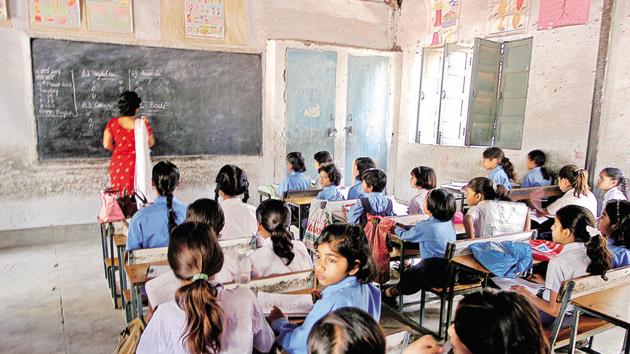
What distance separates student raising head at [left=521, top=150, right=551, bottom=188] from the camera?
432cm

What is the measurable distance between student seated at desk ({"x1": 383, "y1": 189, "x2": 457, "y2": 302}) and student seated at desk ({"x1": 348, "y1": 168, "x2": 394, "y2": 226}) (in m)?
0.51

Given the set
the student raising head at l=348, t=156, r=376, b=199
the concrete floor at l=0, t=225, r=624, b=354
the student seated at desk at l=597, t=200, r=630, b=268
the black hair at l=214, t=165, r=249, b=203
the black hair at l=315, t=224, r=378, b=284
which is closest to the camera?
the black hair at l=315, t=224, r=378, b=284

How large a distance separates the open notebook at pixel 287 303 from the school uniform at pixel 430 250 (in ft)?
3.56

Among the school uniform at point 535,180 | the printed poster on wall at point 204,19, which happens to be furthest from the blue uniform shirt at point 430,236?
the printed poster on wall at point 204,19

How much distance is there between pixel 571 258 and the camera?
1972 millimetres

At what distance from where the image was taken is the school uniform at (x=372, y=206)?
307 cm

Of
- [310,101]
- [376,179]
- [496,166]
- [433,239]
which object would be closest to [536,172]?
[496,166]

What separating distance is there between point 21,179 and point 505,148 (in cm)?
509

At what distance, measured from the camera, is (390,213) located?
3229mm

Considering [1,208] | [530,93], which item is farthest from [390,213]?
[1,208]

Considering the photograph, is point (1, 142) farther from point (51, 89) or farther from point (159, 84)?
point (159, 84)

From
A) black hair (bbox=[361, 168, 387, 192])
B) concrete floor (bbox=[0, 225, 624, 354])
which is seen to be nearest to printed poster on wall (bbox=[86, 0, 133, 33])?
concrete floor (bbox=[0, 225, 624, 354])

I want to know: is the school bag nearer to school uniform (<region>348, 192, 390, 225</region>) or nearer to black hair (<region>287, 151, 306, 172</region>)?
school uniform (<region>348, 192, 390, 225</region>)

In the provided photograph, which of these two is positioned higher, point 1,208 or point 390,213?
point 390,213
